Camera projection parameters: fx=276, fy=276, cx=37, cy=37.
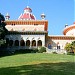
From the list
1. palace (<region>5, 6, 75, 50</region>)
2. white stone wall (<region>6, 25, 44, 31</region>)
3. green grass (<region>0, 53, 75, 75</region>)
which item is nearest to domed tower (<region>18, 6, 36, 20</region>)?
palace (<region>5, 6, 75, 50</region>)

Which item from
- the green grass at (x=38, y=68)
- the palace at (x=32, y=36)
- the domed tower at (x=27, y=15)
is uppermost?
the domed tower at (x=27, y=15)

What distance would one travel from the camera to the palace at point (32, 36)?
57000mm

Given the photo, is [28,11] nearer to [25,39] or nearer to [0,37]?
[25,39]

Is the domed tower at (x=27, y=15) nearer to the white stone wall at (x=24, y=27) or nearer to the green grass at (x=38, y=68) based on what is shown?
the white stone wall at (x=24, y=27)

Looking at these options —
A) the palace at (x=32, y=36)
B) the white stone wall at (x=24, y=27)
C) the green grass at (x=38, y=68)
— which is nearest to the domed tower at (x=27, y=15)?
the palace at (x=32, y=36)

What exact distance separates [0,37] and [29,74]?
1160 inches

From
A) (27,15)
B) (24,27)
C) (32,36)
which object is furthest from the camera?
(27,15)

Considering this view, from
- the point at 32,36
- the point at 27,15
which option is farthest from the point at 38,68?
the point at 27,15

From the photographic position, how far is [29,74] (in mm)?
18344

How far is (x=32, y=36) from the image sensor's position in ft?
188

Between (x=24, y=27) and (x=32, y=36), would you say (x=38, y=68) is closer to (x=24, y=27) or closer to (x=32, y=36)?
(x=32, y=36)

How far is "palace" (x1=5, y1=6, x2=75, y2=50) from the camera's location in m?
57.0

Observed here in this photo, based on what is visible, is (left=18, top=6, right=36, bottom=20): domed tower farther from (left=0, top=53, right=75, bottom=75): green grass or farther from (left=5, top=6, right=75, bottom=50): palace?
(left=0, top=53, right=75, bottom=75): green grass

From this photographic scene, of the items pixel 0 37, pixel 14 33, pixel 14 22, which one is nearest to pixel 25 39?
pixel 14 33
